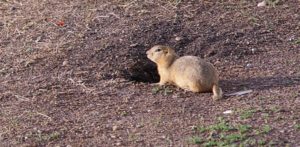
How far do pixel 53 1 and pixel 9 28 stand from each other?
905 mm

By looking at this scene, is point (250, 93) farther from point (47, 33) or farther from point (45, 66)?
point (47, 33)

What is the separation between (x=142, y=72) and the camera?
25.2 ft

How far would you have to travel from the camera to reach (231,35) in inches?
317

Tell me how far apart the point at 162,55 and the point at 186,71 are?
0.47m

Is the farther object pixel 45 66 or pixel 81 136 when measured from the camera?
pixel 45 66

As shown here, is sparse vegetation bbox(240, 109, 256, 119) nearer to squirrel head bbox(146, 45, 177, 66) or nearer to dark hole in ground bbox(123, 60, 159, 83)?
squirrel head bbox(146, 45, 177, 66)

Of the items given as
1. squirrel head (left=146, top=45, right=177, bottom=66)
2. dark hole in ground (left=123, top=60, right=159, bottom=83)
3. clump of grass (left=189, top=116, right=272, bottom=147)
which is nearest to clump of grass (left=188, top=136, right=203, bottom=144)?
clump of grass (left=189, top=116, right=272, bottom=147)

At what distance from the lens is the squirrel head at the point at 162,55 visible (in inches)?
280

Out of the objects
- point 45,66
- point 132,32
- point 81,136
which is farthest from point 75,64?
point 81,136

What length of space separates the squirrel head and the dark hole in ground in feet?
1.00

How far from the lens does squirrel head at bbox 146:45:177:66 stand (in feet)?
23.3

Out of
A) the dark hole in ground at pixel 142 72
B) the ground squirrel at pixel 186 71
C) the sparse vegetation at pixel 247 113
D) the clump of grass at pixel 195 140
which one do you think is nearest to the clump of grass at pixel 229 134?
the clump of grass at pixel 195 140

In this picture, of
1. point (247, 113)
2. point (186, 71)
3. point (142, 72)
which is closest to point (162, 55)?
point (186, 71)

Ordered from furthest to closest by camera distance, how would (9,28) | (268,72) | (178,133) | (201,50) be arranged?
(9,28)
(201,50)
(268,72)
(178,133)
